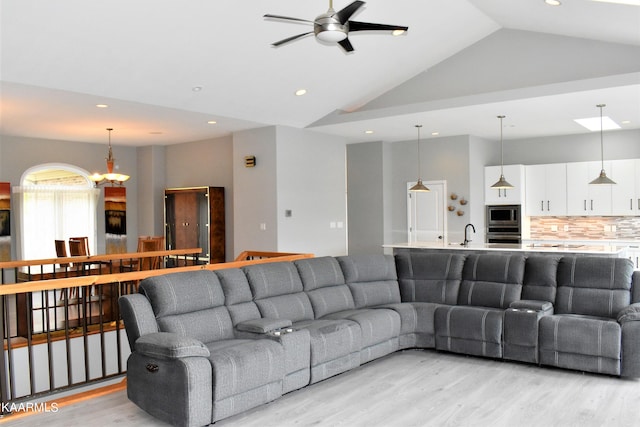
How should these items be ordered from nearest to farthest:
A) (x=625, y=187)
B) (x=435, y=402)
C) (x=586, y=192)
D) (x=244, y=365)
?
(x=244, y=365) < (x=435, y=402) < (x=625, y=187) < (x=586, y=192)

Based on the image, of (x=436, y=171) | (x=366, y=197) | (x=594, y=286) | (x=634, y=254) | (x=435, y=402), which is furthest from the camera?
(x=366, y=197)

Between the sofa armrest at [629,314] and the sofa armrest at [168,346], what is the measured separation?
3274 mm

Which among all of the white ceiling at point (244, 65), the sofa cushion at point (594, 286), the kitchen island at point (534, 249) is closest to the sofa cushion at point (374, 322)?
the sofa cushion at point (594, 286)

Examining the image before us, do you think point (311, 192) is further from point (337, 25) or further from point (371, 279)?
point (337, 25)

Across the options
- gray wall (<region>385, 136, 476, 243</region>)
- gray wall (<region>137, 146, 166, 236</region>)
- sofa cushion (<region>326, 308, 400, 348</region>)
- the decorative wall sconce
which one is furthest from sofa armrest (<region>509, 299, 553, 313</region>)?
gray wall (<region>137, 146, 166, 236</region>)

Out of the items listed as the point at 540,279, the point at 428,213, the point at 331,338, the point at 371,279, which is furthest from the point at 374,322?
the point at 428,213

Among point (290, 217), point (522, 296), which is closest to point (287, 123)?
A: point (290, 217)

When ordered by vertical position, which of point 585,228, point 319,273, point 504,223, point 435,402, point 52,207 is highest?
point 52,207

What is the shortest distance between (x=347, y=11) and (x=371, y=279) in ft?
9.11

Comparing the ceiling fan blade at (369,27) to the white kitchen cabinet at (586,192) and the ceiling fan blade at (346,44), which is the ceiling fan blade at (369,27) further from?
the white kitchen cabinet at (586,192)

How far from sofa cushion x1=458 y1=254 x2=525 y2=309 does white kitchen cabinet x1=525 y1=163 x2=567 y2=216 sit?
5.15 m

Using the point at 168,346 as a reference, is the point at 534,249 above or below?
above

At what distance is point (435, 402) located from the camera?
4008 millimetres

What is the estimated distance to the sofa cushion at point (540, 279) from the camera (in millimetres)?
5211
